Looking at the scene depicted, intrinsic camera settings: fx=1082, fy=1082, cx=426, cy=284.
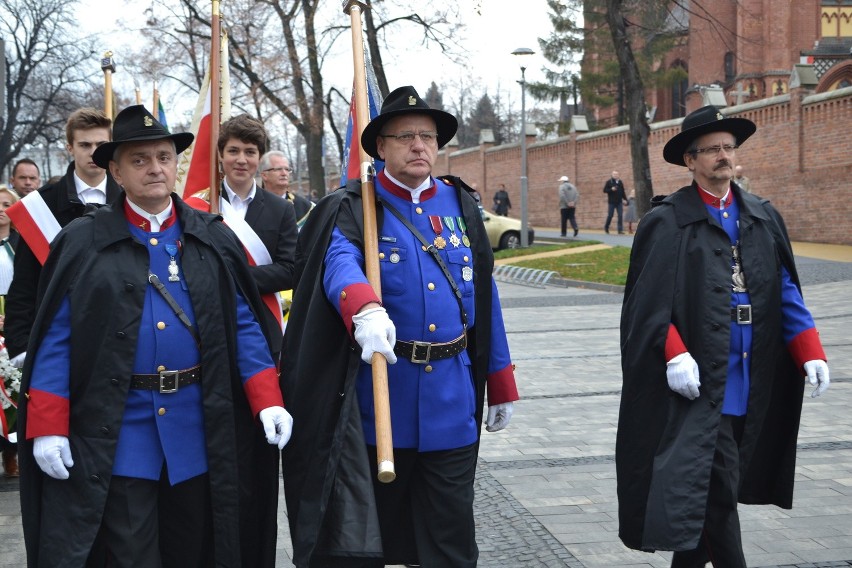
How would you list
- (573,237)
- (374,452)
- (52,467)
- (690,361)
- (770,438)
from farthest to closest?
(573,237) < (770,438) < (690,361) < (374,452) < (52,467)

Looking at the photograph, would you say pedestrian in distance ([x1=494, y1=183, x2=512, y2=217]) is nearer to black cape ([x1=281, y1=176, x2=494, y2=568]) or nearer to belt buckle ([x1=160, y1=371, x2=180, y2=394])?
black cape ([x1=281, y1=176, x2=494, y2=568])

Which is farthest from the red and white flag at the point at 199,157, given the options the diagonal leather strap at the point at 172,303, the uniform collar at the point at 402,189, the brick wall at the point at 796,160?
the brick wall at the point at 796,160

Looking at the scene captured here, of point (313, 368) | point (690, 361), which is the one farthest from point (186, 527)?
point (690, 361)

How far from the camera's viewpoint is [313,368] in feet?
12.9

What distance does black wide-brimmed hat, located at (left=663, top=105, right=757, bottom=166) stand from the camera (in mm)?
4613

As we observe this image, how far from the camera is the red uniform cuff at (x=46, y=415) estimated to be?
3.53m

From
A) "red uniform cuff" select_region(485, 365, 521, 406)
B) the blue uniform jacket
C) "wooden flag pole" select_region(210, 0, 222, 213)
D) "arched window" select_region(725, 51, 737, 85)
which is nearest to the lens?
the blue uniform jacket

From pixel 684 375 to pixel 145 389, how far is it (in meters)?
2.09

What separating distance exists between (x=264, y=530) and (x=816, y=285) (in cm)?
1484

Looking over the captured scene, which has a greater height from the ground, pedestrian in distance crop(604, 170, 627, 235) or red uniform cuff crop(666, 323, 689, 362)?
pedestrian in distance crop(604, 170, 627, 235)

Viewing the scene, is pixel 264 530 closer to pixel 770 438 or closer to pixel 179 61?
pixel 770 438

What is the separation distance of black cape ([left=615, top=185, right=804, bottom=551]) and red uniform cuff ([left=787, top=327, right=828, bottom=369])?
7cm

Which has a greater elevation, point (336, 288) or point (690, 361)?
point (336, 288)

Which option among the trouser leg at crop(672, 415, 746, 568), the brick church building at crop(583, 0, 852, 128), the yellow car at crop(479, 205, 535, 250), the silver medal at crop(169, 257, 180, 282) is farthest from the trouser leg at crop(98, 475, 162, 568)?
the brick church building at crop(583, 0, 852, 128)
